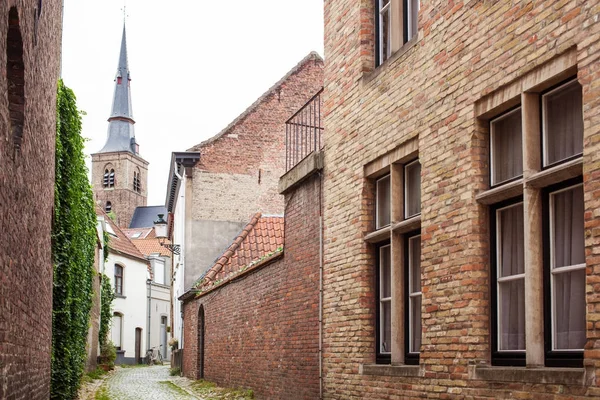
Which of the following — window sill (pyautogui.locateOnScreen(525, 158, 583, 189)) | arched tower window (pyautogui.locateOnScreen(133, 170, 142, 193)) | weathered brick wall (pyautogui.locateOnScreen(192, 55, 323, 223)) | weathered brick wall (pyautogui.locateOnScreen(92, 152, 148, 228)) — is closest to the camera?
window sill (pyautogui.locateOnScreen(525, 158, 583, 189))

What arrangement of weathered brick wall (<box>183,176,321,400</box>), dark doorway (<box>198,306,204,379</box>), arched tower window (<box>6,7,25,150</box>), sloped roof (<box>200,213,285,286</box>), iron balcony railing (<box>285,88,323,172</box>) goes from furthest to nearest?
1. dark doorway (<box>198,306,204,379</box>)
2. sloped roof (<box>200,213,285,286</box>)
3. iron balcony railing (<box>285,88,323,172</box>)
4. weathered brick wall (<box>183,176,321,400</box>)
5. arched tower window (<box>6,7,25,150</box>)

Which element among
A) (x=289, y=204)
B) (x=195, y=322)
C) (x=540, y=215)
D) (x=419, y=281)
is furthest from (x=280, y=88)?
(x=540, y=215)

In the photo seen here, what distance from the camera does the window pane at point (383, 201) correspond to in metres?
9.64

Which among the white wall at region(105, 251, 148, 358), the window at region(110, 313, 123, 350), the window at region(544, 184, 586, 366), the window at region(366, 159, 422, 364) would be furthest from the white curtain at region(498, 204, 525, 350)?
the window at region(110, 313, 123, 350)

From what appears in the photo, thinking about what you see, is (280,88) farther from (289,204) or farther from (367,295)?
(367,295)

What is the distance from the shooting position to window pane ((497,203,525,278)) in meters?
6.89

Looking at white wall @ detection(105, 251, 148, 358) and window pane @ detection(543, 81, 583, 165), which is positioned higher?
window pane @ detection(543, 81, 583, 165)

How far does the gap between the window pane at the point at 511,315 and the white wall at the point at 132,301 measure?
4331 cm

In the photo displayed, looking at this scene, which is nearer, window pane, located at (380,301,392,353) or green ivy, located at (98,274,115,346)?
window pane, located at (380,301,392,353)

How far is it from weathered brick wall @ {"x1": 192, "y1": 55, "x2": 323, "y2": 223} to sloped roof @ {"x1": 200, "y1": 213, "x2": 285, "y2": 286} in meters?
4.23

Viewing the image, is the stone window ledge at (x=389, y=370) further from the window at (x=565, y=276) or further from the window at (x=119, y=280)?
the window at (x=119, y=280)

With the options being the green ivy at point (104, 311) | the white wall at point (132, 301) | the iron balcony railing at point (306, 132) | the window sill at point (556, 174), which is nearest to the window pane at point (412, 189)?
the window sill at point (556, 174)

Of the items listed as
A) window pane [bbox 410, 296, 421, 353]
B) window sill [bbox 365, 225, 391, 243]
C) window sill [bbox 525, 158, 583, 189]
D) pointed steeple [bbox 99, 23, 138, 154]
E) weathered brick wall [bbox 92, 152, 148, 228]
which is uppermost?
pointed steeple [bbox 99, 23, 138, 154]

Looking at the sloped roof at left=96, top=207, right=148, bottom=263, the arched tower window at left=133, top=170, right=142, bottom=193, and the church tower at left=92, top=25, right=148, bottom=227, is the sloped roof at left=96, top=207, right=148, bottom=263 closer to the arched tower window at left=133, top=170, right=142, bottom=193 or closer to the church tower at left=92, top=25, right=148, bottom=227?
the church tower at left=92, top=25, right=148, bottom=227
